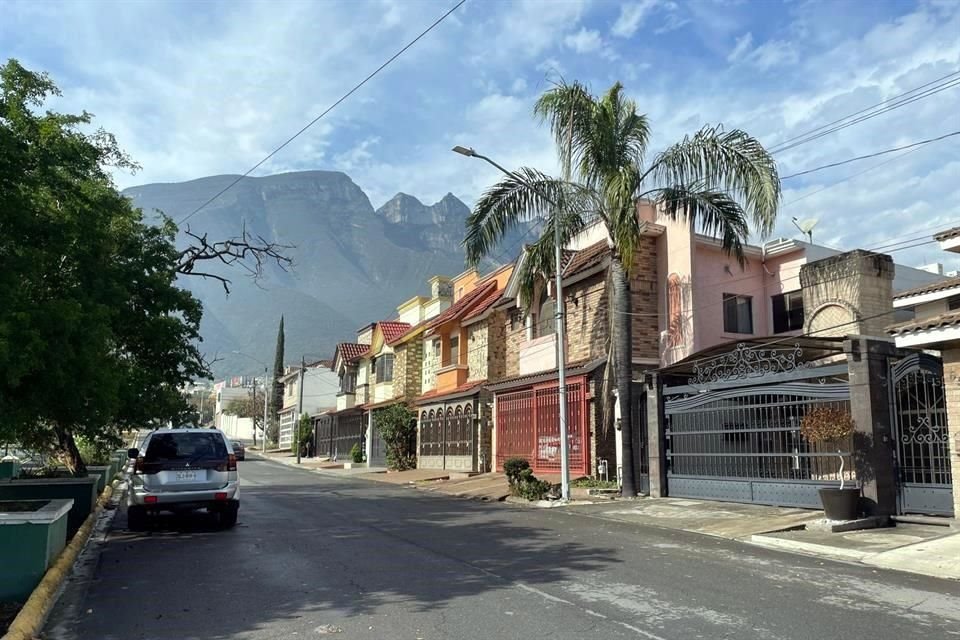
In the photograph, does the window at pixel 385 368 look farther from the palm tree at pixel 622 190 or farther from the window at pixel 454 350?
the palm tree at pixel 622 190

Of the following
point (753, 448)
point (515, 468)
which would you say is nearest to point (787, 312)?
point (753, 448)

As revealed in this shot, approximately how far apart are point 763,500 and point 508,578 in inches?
344

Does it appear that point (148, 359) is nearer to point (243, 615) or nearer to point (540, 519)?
point (540, 519)

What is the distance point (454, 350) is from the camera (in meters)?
34.9

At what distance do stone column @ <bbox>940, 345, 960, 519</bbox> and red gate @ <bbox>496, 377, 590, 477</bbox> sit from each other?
32.2 ft

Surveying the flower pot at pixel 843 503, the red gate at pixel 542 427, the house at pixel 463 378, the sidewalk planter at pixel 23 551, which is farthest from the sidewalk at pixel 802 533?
the house at pixel 463 378

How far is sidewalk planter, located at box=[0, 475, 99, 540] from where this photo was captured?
11219 millimetres

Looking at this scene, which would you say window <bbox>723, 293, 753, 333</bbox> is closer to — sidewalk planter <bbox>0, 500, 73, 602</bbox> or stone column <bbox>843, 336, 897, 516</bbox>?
stone column <bbox>843, 336, 897, 516</bbox>

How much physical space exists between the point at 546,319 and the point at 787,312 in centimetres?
808

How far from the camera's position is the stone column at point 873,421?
12.9 meters

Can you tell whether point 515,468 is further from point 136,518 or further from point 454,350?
point 454,350

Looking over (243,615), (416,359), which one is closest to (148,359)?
(243,615)

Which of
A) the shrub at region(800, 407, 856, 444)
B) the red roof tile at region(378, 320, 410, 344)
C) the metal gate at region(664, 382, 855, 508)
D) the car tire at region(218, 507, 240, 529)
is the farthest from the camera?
the red roof tile at region(378, 320, 410, 344)

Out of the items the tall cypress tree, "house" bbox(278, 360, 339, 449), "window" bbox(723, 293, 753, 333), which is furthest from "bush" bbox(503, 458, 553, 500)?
the tall cypress tree
